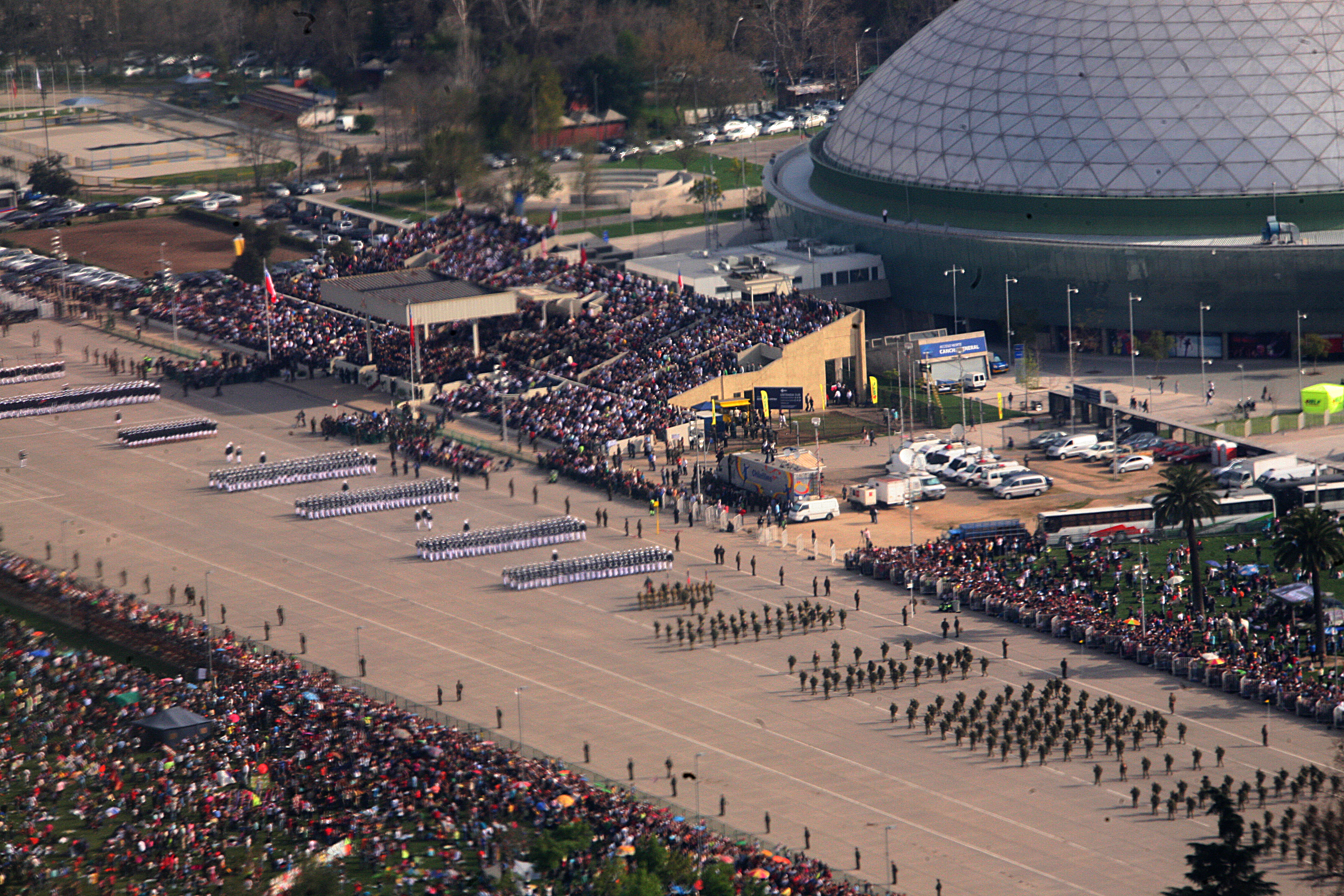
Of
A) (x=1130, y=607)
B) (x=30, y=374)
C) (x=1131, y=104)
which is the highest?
(x=1131, y=104)

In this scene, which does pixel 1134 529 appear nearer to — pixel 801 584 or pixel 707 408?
pixel 801 584

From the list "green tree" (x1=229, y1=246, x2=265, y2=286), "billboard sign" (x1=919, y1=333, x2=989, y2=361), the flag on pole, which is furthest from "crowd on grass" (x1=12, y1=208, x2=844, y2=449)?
"billboard sign" (x1=919, y1=333, x2=989, y2=361)

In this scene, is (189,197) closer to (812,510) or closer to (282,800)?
(812,510)

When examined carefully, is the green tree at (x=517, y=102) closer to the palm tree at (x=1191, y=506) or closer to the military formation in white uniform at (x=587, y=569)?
the military formation in white uniform at (x=587, y=569)

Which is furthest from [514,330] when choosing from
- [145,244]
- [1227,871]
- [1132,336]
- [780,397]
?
[1227,871]

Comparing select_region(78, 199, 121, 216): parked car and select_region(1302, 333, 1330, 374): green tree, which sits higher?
select_region(78, 199, 121, 216): parked car

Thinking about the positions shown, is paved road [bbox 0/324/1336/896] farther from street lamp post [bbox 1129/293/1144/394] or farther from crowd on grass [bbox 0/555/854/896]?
street lamp post [bbox 1129/293/1144/394]
